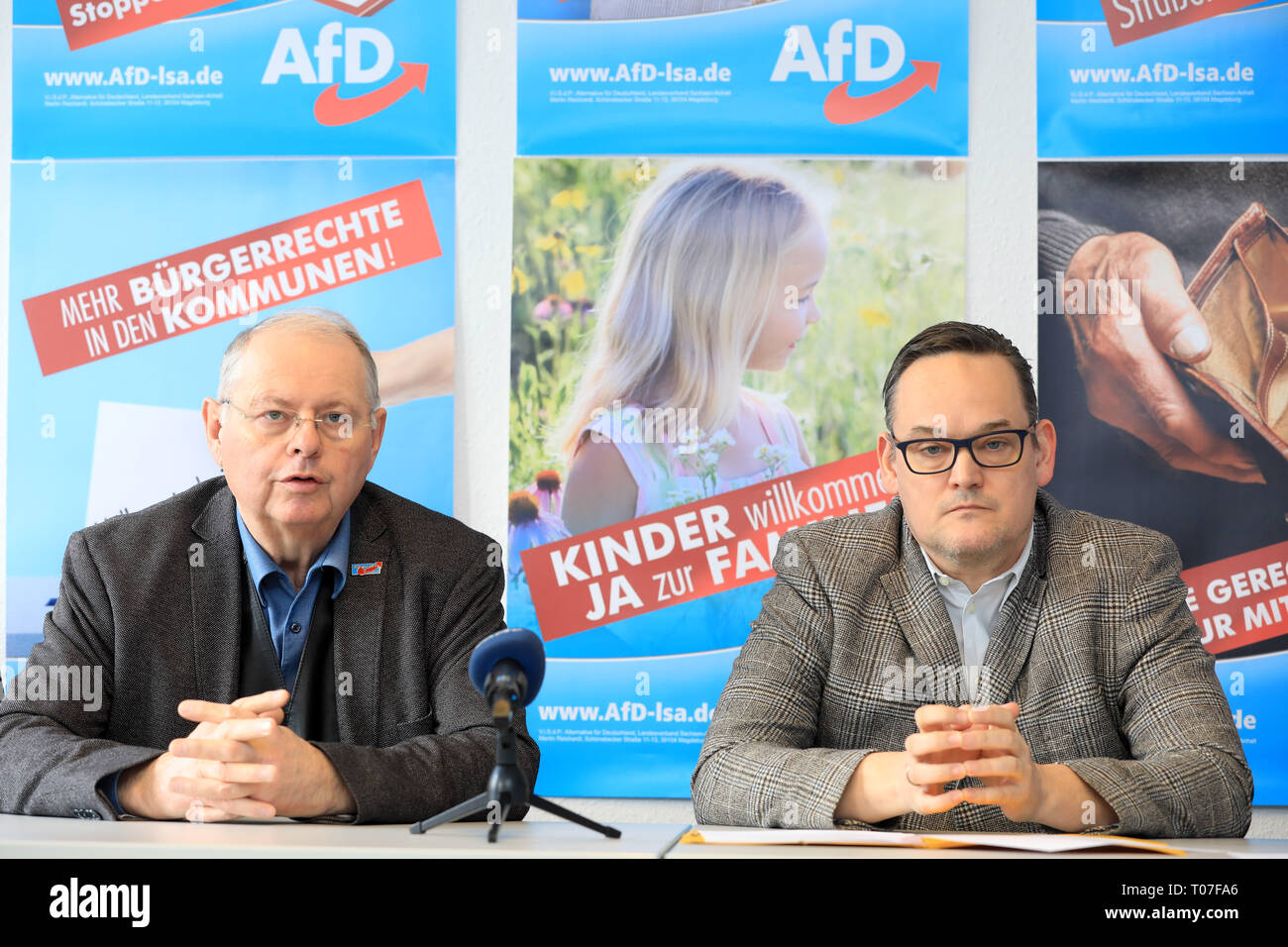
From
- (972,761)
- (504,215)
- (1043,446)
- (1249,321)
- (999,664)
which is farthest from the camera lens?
(504,215)

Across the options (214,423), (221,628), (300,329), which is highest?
(300,329)

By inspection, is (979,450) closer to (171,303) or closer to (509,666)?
(509,666)

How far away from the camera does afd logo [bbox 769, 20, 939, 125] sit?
3.05 m

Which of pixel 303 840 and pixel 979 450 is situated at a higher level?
pixel 979 450

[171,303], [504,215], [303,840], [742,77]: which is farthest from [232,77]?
[303,840]

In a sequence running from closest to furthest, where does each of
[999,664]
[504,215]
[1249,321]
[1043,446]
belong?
[999,664]
[1043,446]
[1249,321]
[504,215]

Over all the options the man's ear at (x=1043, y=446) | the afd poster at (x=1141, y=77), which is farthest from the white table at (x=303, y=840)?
the afd poster at (x=1141, y=77)

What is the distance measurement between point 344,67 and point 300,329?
1330mm

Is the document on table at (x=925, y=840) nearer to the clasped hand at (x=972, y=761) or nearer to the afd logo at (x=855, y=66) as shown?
the clasped hand at (x=972, y=761)

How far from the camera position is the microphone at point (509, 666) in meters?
1.37

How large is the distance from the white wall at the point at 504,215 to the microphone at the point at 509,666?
170 centimetres

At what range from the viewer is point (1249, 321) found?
300cm

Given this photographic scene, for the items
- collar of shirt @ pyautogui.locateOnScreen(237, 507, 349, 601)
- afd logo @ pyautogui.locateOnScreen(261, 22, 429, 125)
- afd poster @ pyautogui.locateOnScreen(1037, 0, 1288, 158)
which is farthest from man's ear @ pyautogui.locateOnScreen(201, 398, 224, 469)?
afd poster @ pyautogui.locateOnScreen(1037, 0, 1288, 158)

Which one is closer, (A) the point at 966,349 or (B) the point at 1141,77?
(A) the point at 966,349
